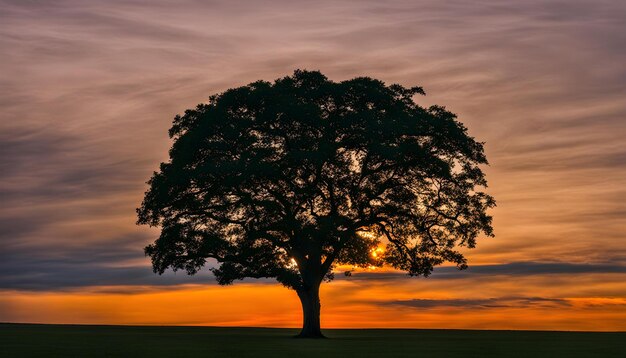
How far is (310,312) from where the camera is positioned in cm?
5912

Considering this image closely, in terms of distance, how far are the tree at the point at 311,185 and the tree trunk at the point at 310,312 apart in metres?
0.08

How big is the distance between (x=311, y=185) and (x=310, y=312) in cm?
911

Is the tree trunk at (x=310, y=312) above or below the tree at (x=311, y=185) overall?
below

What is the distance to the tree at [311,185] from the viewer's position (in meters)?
56.9

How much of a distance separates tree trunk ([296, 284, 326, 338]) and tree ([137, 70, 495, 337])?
0.08 m

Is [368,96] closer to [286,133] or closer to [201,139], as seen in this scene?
[286,133]

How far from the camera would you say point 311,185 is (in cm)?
5759

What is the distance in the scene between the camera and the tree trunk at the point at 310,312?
58.9m

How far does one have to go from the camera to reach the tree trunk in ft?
193

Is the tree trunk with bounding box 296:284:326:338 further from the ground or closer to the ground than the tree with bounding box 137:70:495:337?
closer to the ground

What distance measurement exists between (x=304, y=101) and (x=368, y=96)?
462 centimetres

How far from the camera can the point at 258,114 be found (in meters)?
58.0

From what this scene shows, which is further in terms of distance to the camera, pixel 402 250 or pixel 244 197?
pixel 402 250

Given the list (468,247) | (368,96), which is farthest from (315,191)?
(468,247)
